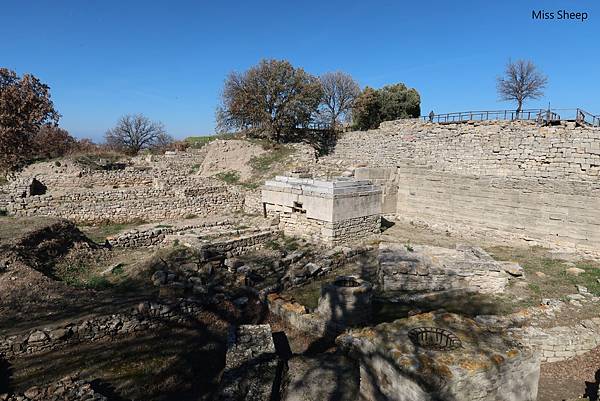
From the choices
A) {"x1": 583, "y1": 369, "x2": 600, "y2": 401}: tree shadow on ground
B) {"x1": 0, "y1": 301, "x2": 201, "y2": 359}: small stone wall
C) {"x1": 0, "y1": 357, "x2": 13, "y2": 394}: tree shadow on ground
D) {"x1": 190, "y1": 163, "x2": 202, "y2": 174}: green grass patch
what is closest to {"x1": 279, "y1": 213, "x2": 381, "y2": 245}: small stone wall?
{"x1": 0, "y1": 301, "x2": 201, "y2": 359}: small stone wall

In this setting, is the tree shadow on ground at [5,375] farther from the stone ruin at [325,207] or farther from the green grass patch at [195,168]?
the green grass patch at [195,168]

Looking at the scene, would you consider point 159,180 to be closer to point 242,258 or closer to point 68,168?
point 68,168

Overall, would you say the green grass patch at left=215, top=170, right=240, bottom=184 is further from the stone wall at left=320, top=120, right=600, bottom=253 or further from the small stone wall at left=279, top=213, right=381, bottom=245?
the small stone wall at left=279, top=213, right=381, bottom=245

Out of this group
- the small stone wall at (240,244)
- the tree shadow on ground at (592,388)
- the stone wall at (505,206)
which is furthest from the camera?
the stone wall at (505,206)

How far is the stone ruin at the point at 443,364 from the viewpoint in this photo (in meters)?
3.94

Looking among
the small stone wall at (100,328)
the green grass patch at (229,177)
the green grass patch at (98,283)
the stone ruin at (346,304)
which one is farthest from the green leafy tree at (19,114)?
the stone ruin at (346,304)

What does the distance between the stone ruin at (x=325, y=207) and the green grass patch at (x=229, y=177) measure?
670cm

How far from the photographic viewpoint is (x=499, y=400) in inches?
165

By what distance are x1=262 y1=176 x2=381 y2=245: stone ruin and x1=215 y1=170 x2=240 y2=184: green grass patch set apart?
22.0 ft

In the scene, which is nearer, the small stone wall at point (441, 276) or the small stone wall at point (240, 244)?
the small stone wall at point (441, 276)

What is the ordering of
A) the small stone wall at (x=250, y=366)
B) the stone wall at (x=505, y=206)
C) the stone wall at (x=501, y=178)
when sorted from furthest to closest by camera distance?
the stone wall at (x=501, y=178) → the stone wall at (x=505, y=206) → the small stone wall at (x=250, y=366)

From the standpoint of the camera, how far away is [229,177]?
67.6ft

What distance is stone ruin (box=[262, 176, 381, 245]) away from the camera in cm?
1204

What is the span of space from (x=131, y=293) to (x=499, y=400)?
763cm
